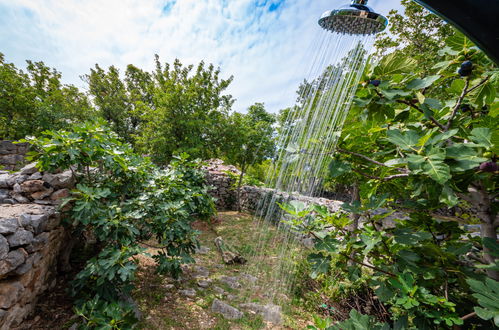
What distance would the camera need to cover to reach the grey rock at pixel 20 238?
174 centimetres

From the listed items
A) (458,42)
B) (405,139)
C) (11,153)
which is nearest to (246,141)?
(458,42)

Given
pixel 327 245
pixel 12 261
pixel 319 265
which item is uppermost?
pixel 327 245

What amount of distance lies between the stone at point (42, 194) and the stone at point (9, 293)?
999mm

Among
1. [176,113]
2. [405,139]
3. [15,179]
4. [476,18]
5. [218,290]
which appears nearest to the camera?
[476,18]

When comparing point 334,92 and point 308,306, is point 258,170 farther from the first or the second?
point 334,92

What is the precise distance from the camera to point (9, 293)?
1.74 meters

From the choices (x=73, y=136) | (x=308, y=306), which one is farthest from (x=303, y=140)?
(x=308, y=306)

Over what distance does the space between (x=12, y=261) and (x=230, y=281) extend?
111 inches

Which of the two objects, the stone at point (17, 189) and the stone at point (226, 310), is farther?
the stone at point (226, 310)

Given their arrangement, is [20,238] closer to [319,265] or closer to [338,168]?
[319,265]

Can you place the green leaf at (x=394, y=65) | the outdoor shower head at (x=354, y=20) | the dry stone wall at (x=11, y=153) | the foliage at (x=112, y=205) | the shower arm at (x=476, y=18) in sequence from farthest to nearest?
1. the dry stone wall at (x=11, y=153)
2. the foliage at (x=112, y=205)
3. the outdoor shower head at (x=354, y=20)
4. the green leaf at (x=394, y=65)
5. the shower arm at (x=476, y=18)

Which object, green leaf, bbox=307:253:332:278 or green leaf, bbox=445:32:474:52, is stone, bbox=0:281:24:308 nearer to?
green leaf, bbox=307:253:332:278

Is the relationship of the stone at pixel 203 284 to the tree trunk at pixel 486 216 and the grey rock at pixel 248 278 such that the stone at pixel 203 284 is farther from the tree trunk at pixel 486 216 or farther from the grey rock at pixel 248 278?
the tree trunk at pixel 486 216

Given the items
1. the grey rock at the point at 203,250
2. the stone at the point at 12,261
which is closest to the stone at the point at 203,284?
the grey rock at the point at 203,250
